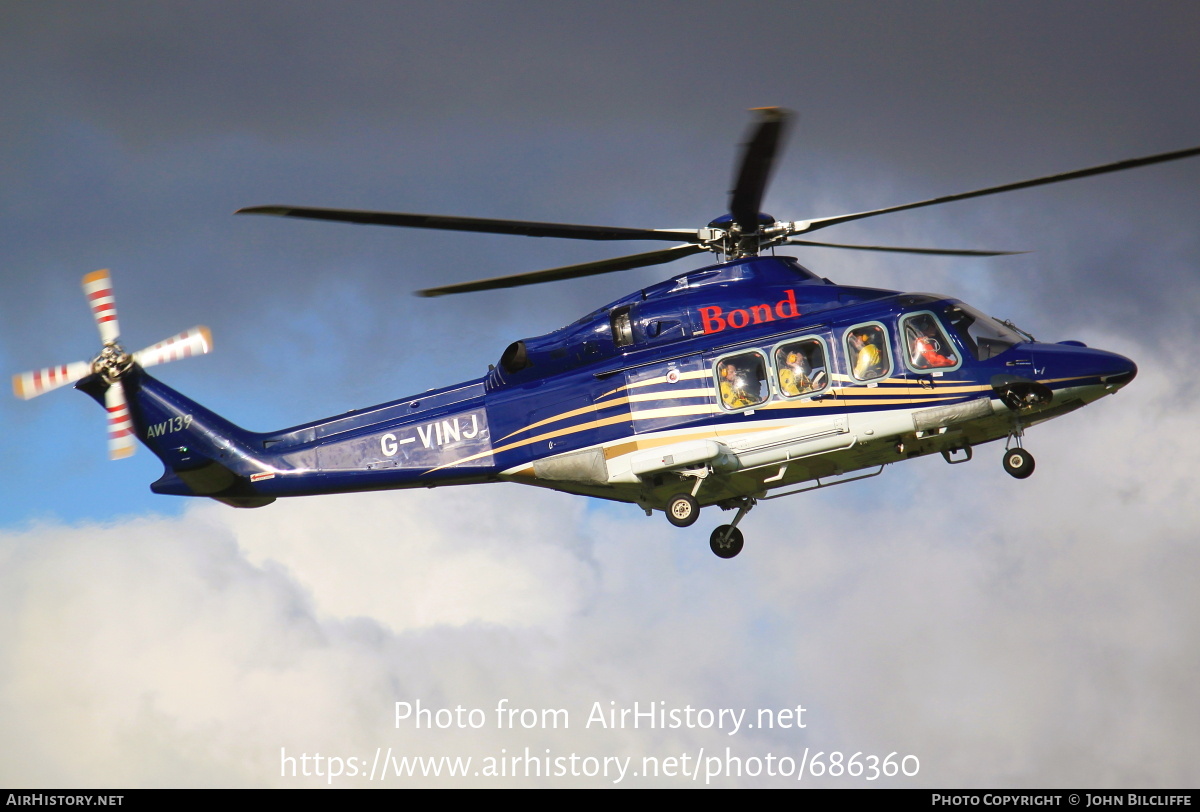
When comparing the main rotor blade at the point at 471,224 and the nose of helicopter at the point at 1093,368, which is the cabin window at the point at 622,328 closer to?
the main rotor blade at the point at 471,224

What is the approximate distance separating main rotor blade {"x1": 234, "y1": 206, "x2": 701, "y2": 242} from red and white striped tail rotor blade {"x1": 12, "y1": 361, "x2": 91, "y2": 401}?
7.91 meters

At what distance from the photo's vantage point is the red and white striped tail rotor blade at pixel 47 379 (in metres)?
23.7

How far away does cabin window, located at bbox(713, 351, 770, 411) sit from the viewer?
849 inches

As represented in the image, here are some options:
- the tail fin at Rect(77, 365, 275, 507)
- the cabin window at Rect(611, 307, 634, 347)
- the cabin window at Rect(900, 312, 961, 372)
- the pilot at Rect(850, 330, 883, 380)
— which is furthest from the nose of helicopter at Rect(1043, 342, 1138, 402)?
the tail fin at Rect(77, 365, 275, 507)

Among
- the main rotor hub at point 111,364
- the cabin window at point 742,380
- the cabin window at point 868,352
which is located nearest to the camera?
the cabin window at point 868,352

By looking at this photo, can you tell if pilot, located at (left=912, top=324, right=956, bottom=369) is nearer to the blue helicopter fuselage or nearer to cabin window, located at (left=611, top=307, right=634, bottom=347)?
the blue helicopter fuselage

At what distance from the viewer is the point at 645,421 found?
2208 centimetres

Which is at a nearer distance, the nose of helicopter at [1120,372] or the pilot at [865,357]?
the nose of helicopter at [1120,372]

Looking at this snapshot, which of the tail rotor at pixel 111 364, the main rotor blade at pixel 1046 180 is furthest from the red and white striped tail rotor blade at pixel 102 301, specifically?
the main rotor blade at pixel 1046 180

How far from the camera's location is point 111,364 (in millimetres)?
25109

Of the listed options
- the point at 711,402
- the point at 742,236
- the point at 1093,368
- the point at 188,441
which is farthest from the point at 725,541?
the point at 188,441

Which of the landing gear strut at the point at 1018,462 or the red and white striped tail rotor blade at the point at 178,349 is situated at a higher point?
the red and white striped tail rotor blade at the point at 178,349
